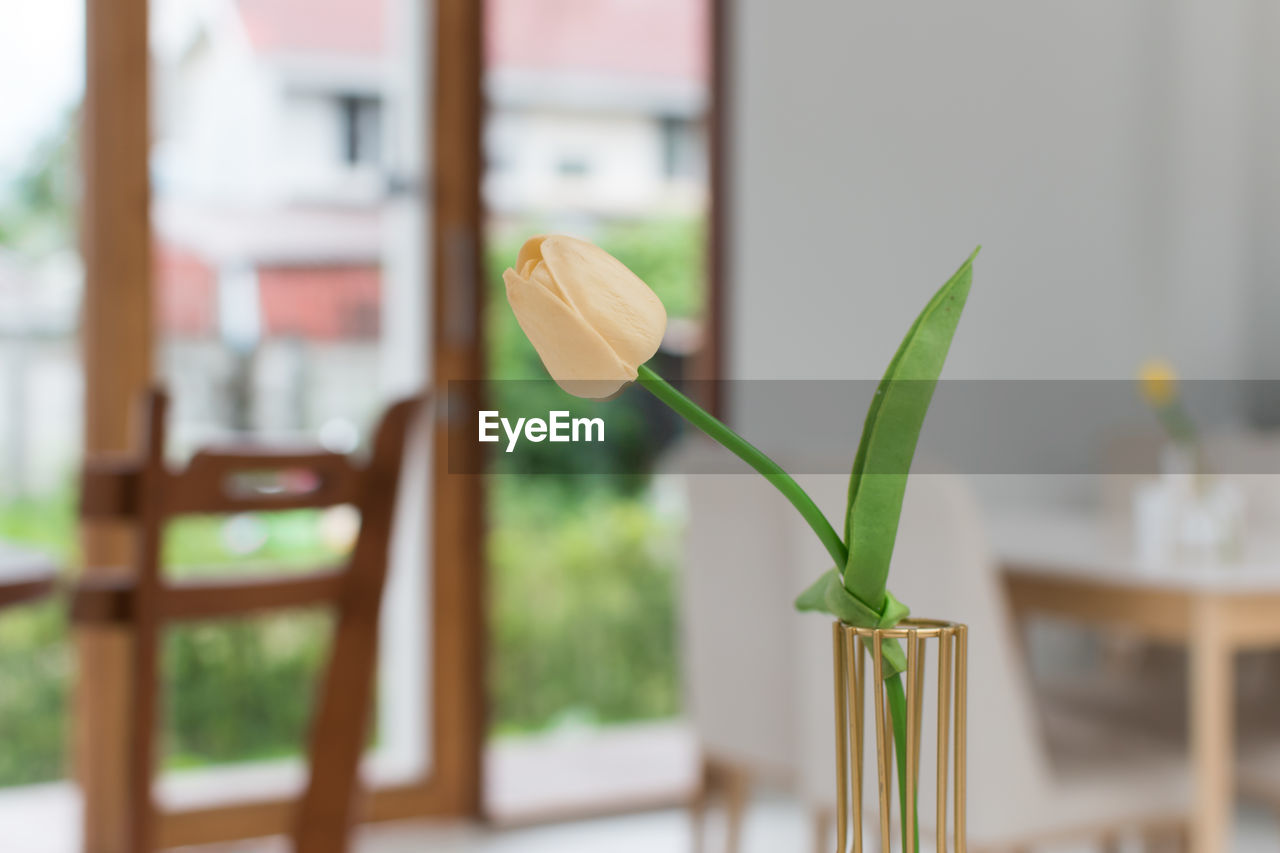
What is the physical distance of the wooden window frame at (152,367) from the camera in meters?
2.46

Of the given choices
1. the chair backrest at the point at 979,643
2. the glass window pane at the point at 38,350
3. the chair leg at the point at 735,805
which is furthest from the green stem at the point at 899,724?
the glass window pane at the point at 38,350

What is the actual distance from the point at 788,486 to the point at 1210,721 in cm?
153

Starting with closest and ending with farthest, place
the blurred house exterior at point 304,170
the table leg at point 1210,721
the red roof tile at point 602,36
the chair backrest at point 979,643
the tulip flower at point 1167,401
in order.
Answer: the chair backrest at point 979,643
the table leg at point 1210,721
the tulip flower at point 1167,401
the blurred house exterior at point 304,170
the red roof tile at point 602,36

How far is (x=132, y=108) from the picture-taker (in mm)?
2488

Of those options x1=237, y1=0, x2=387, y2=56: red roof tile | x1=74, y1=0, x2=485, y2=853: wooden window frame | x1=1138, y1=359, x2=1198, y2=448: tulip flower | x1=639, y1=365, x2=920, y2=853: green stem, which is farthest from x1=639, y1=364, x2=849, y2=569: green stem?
x1=237, y1=0, x2=387, y2=56: red roof tile

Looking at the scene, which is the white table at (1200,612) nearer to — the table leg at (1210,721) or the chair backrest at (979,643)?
the table leg at (1210,721)

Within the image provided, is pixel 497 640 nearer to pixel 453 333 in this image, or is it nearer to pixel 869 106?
pixel 453 333

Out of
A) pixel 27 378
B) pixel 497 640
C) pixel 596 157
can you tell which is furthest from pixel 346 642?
pixel 596 157

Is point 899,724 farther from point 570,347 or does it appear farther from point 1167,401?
point 1167,401

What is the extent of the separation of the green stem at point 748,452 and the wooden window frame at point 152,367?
2268 mm

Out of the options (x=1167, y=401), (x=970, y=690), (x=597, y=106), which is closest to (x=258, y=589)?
(x=970, y=690)

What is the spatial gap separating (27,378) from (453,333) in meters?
0.81

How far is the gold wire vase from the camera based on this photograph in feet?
1.09
